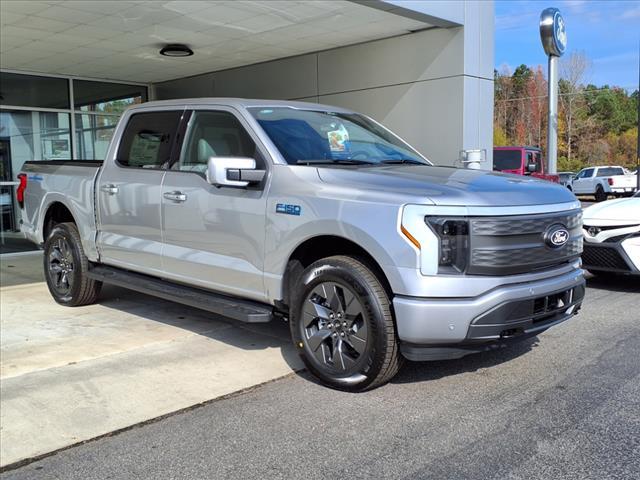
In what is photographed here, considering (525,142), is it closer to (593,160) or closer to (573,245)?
(593,160)

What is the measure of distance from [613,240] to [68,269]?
6316 millimetres

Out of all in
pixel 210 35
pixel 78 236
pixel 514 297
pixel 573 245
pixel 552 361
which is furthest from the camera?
pixel 210 35

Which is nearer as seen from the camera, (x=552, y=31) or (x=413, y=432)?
(x=413, y=432)

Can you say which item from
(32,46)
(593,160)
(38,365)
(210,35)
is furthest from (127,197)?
(593,160)

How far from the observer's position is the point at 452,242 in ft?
12.4

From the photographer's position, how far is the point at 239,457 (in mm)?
3383

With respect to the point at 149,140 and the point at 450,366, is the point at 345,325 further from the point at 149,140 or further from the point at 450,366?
the point at 149,140

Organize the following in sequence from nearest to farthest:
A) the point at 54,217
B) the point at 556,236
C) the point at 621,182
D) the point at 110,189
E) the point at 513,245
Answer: the point at 513,245 → the point at 556,236 → the point at 110,189 → the point at 54,217 → the point at 621,182

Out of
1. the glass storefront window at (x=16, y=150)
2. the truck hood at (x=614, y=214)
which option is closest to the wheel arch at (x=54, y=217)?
the glass storefront window at (x=16, y=150)

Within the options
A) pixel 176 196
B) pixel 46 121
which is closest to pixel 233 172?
pixel 176 196

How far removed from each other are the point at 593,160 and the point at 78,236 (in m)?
59.0

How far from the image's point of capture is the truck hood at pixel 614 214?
24.4 ft

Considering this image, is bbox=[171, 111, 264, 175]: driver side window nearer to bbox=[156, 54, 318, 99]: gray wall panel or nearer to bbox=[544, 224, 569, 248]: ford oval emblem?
bbox=[544, 224, 569, 248]: ford oval emblem

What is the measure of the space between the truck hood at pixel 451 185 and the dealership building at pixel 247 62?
4721 mm
